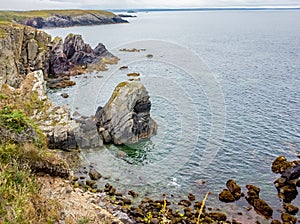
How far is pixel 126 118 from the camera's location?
139 feet

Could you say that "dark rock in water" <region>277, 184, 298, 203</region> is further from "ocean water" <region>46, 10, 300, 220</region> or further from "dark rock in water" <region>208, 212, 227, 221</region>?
"dark rock in water" <region>208, 212, 227, 221</region>

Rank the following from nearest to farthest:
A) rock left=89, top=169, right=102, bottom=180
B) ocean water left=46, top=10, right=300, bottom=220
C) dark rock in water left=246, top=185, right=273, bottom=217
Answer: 1. dark rock in water left=246, top=185, right=273, bottom=217
2. rock left=89, top=169, right=102, bottom=180
3. ocean water left=46, top=10, right=300, bottom=220

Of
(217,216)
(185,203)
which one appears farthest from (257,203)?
(185,203)

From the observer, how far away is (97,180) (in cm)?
3241

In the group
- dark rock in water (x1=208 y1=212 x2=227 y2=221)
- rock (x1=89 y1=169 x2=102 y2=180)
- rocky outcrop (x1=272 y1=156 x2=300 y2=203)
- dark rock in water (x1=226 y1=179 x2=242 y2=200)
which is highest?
rocky outcrop (x1=272 y1=156 x2=300 y2=203)

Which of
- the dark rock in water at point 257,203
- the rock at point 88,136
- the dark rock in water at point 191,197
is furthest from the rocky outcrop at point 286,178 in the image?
the rock at point 88,136

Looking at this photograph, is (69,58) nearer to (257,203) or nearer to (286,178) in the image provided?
(286,178)

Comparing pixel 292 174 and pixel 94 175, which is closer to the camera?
pixel 94 175

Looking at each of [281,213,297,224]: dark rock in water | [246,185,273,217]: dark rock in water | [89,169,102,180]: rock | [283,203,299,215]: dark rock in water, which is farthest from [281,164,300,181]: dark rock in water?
[89,169,102,180]: rock

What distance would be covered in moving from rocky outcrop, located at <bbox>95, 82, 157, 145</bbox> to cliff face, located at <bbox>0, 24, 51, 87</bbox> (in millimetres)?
23386

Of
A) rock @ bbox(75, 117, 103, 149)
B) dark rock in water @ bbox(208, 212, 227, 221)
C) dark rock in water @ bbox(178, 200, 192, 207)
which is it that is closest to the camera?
dark rock in water @ bbox(208, 212, 227, 221)

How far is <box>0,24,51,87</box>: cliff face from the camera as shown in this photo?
57156mm

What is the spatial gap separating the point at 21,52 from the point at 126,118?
39.8m

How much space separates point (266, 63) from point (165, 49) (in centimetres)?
4253
